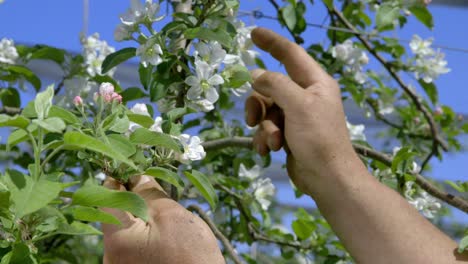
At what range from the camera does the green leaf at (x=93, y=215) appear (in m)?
0.67

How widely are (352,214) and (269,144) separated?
0.18 m

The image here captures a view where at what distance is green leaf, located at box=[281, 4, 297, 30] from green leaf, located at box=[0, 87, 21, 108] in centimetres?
56

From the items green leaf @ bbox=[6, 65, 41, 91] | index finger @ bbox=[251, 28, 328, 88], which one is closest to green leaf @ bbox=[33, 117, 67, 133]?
index finger @ bbox=[251, 28, 328, 88]

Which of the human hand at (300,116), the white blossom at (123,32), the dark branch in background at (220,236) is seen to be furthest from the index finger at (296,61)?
the dark branch in background at (220,236)

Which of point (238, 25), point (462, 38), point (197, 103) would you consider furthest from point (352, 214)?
point (462, 38)

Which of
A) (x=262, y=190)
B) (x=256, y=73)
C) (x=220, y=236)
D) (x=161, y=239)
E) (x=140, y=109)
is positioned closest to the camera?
(x=161, y=239)

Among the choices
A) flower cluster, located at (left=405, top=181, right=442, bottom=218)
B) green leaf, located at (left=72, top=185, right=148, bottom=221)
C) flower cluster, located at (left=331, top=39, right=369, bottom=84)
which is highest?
green leaf, located at (left=72, top=185, right=148, bottom=221)

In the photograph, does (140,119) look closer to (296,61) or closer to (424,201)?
(296,61)

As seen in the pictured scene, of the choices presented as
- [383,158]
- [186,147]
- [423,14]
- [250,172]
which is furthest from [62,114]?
[423,14]

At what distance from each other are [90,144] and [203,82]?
0.44 metres

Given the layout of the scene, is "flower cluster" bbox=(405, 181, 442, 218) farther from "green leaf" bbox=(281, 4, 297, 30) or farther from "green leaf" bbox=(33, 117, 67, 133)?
"green leaf" bbox=(33, 117, 67, 133)

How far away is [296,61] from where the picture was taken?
1.10m

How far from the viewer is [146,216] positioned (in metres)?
0.67

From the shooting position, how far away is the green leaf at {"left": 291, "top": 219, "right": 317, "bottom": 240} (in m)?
1.65
